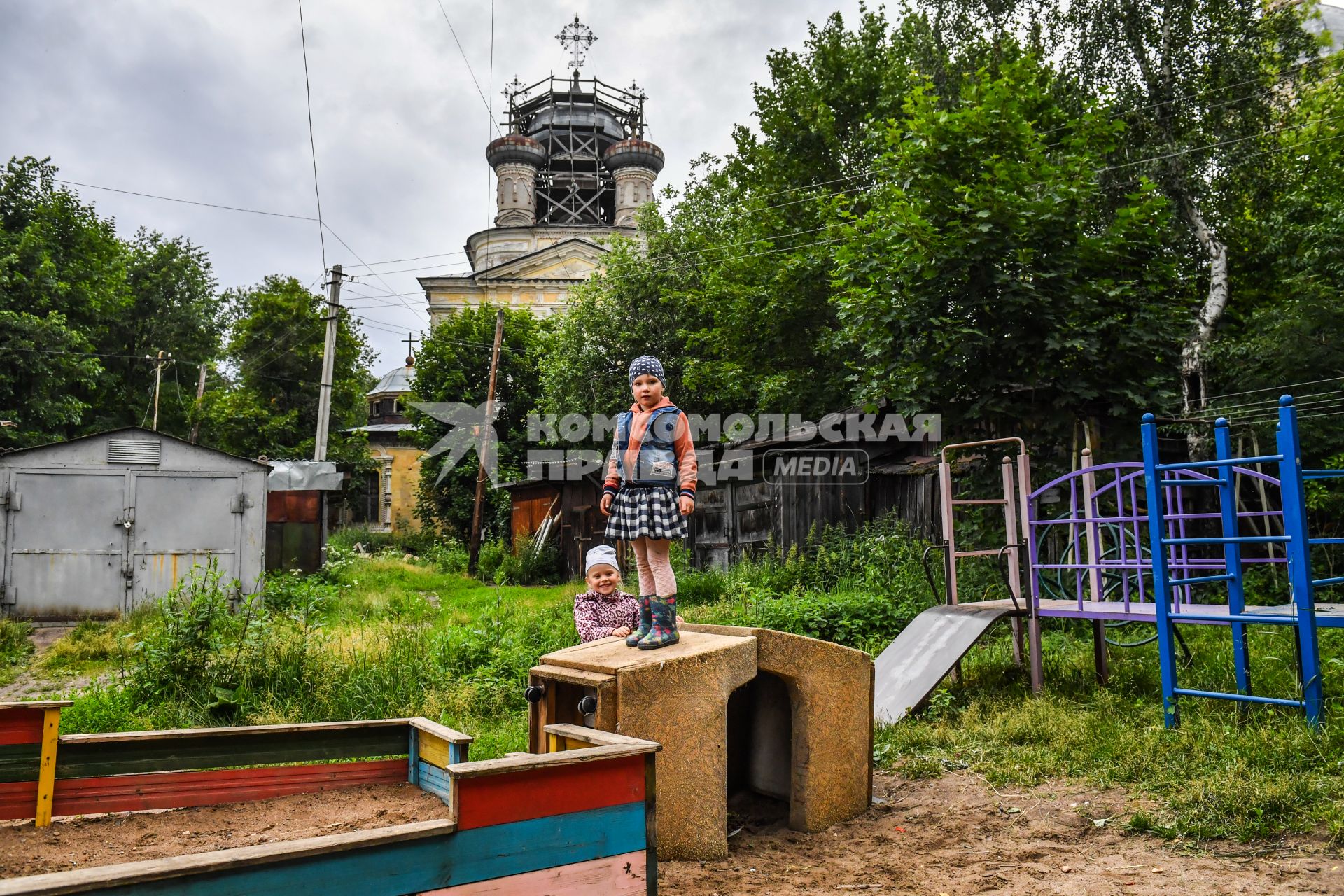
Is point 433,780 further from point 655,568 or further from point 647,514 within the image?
point 647,514

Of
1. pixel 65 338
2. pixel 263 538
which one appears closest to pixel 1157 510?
pixel 263 538

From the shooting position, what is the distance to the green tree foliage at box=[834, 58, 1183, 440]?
10703 millimetres

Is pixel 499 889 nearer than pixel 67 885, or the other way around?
pixel 67 885

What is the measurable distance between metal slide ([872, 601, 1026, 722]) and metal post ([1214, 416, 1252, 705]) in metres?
1.67

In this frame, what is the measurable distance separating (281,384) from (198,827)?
1368 inches

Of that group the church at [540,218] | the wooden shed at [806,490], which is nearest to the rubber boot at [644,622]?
the wooden shed at [806,490]

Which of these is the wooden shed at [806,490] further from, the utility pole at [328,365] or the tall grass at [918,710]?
the utility pole at [328,365]

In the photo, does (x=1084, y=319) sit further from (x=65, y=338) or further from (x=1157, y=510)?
(x=65, y=338)

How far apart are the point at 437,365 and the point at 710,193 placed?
12494 mm

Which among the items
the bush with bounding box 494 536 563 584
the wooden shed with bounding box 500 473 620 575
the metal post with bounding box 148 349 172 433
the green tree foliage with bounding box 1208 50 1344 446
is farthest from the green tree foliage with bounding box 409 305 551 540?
the green tree foliage with bounding box 1208 50 1344 446

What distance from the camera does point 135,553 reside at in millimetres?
12977

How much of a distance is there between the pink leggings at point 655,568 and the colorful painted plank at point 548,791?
185cm

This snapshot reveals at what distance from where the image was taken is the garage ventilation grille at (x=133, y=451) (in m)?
13.1

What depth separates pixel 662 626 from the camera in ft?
14.7
